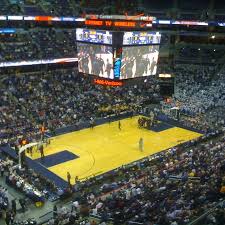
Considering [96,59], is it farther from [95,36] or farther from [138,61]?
[138,61]

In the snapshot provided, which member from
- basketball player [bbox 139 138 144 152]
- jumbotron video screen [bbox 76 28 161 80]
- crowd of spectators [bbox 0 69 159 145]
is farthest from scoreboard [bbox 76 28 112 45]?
basketball player [bbox 139 138 144 152]

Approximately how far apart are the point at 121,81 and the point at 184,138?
7.00m

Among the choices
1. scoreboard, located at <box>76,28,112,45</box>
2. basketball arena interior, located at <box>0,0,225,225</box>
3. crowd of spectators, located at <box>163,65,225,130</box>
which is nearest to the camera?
basketball arena interior, located at <box>0,0,225,225</box>

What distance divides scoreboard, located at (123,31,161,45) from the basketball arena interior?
0.08 m

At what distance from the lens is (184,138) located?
33.2 metres

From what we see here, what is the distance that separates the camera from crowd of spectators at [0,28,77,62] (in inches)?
1623

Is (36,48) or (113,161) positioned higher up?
(36,48)

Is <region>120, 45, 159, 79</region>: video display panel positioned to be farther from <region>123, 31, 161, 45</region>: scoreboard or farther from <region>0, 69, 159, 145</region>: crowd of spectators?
<region>0, 69, 159, 145</region>: crowd of spectators

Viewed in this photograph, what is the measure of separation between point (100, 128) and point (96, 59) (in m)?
6.13

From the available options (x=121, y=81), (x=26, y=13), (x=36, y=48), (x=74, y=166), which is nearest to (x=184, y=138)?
(x=121, y=81)

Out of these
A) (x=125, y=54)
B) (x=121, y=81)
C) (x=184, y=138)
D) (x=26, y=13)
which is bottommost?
(x=184, y=138)

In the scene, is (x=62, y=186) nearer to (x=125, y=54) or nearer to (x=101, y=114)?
(x=125, y=54)

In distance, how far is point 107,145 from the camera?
30.8 meters

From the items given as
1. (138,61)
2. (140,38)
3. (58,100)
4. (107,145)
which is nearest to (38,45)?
(58,100)
